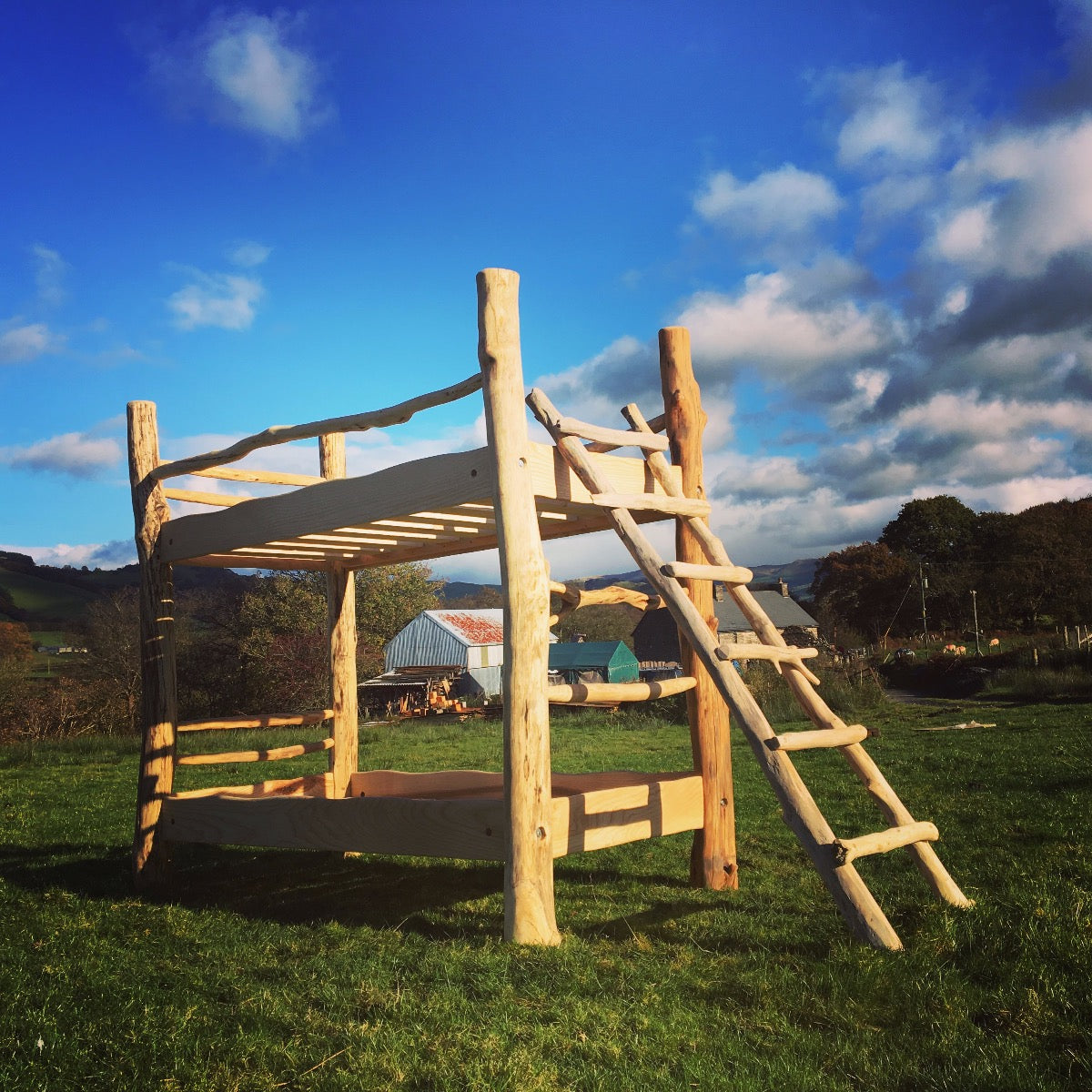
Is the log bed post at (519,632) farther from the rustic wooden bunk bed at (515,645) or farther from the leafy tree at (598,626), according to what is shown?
the leafy tree at (598,626)

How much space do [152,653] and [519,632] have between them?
363cm

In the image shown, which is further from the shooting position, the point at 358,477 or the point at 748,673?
the point at 748,673

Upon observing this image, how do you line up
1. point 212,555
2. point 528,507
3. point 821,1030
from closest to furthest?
point 821,1030 → point 528,507 → point 212,555

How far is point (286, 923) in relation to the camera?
5.29 metres

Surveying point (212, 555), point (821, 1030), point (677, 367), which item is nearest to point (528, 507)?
A: point (677, 367)

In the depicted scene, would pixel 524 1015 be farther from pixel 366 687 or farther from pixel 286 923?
pixel 366 687

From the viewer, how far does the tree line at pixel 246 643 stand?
2736 cm

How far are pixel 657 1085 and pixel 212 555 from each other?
5141mm

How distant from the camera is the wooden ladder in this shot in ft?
13.3

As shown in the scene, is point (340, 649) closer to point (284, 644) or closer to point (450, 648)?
point (284, 644)

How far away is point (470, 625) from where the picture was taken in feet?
123

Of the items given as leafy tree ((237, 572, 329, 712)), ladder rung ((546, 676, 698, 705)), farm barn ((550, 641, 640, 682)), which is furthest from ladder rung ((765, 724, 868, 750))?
farm barn ((550, 641, 640, 682))

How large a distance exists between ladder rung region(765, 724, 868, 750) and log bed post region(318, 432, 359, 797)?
4330mm

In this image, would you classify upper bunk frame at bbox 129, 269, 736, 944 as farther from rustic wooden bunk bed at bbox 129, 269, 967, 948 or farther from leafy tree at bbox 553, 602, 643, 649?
leafy tree at bbox 553, 602, 643, 649
